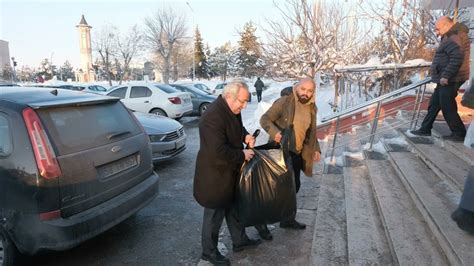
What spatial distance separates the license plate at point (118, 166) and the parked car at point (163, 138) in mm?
2313

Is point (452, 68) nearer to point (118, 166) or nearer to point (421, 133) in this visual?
point (421, 133)

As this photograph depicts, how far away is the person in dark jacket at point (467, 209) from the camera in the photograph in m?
2.34

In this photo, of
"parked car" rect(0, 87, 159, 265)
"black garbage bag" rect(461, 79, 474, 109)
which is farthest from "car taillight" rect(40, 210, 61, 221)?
"black garbage bag" rect(461, 79, 474, 109)

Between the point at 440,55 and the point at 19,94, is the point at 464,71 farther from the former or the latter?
the point at 19,94

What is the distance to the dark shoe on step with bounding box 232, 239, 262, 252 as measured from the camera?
10.7ft

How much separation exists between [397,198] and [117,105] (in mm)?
3176

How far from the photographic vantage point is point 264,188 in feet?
9.64

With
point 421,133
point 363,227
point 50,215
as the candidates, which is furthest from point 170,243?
point 421,133

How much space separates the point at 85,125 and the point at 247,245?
1927 mm

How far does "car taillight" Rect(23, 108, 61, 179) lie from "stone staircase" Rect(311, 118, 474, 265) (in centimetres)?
229

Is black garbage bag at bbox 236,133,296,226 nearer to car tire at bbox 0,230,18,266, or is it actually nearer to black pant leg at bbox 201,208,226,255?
black pant leg at bbox 201,208,226,255

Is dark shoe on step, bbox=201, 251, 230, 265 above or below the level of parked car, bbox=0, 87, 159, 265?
below

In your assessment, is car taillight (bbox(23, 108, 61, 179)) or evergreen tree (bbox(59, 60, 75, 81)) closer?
car taillight (bbox(23, 108, 61, 179))

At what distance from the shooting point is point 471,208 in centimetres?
237
